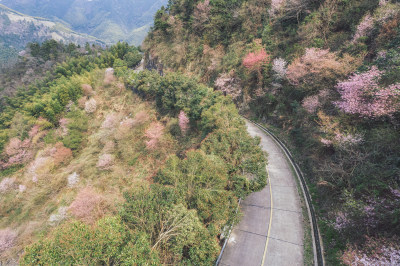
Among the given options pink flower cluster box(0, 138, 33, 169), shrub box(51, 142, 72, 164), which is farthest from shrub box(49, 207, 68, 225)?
pink flower cluster box(0, 138, 33, 169)

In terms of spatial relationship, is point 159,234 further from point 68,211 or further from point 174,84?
point 174,84

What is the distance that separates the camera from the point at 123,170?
26500 millimetres

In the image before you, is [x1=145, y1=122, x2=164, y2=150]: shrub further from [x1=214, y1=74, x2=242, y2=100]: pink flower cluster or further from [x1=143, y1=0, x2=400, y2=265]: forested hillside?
[x1=143, y1=0, x2=400, y2=265]: forested hillside

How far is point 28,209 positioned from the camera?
26578 mm

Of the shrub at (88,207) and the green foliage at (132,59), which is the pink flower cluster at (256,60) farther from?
the green foliage at (132,59)

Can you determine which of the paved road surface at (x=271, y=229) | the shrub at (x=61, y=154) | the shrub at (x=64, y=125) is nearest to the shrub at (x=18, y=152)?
the shrub at (x=64, y=125)

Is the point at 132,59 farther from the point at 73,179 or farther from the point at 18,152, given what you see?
the point at 73,179

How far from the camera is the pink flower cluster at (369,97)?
12.1 m

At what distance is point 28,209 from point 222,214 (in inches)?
1236

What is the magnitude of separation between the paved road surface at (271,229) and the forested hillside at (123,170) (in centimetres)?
Result: 183

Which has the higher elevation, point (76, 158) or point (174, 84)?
point (174, 84)

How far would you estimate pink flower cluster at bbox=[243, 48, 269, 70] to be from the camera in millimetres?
26656

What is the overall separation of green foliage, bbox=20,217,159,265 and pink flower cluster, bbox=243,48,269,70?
86.6ft

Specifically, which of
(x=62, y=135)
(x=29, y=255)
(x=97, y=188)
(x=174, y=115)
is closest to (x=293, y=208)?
(x=29, y=255)
